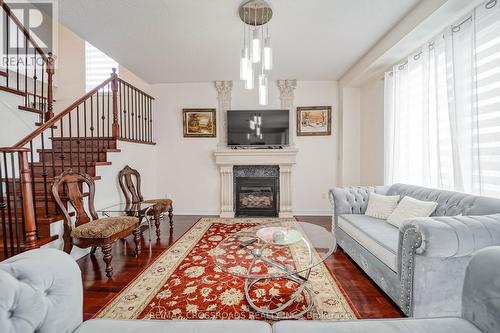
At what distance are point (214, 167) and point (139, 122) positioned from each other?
5.54 ft

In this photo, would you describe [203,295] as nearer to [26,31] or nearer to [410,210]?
[410,210]

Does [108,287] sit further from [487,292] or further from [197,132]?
[197,132]

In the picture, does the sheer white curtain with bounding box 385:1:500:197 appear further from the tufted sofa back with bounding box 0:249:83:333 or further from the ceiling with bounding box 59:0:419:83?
the tufted sofa back with bounding box 0:249:83:333

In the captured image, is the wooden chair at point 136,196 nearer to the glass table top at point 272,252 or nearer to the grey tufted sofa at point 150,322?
the glass table top at point 272,252

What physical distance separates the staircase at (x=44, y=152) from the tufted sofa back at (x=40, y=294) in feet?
3.37

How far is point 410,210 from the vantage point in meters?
2.31

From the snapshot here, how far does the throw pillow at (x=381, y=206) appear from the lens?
2689mm

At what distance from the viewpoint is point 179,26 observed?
2742 millimetres

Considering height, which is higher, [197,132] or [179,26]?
[179,26]

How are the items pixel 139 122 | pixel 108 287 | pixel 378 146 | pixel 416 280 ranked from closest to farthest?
pixel 416 280, pixel 108 287, pixel 378 146, pixel 139 122

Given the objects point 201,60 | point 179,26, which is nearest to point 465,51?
point 179,26

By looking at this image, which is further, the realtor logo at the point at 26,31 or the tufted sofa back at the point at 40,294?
the realtor logo at the point at 26,31

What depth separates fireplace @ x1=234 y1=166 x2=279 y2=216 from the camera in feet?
15.5

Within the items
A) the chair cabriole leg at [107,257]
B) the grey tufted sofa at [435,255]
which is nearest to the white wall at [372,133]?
the grey tufted sofa at [435,255]
